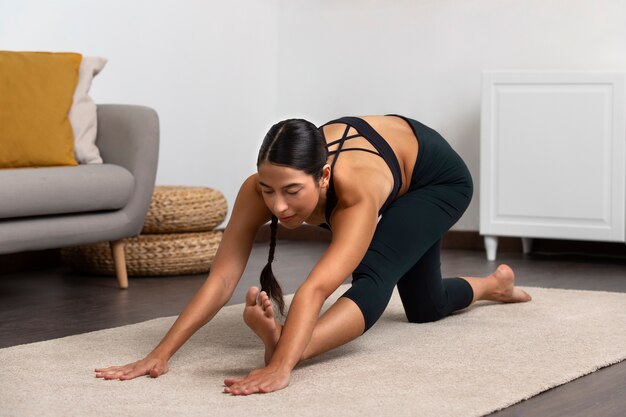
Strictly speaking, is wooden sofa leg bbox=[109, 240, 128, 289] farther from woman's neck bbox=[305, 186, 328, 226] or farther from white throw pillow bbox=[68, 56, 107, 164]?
woman's neck bbox=[305, 186, 328, 226]

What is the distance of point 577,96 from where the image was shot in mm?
4492

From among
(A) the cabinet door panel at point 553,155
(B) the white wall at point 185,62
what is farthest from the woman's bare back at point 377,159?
(B) the white wall at point 185,62

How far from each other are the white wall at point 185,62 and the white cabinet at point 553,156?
4.62ft

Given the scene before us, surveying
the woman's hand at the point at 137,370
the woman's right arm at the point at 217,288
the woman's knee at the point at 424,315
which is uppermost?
the woman's right arm at the point at 217,288

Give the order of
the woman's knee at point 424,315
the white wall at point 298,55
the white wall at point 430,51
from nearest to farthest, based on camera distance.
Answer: the woman's knee at point 424,315 → the white wall at point 298,55 → the white wall at point 430,51

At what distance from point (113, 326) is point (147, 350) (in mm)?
455

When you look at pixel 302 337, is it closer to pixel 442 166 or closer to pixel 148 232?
pixel 442 166

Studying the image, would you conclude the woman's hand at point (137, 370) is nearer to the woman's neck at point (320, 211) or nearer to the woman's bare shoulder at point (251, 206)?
the woman's bare shoulder at point (251, 206)

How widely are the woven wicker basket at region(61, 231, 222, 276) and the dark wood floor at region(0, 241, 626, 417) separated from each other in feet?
0.17

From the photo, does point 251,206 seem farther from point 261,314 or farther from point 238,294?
point 238,294

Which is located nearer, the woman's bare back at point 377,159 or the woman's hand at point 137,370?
the woman's hand at point 137,370

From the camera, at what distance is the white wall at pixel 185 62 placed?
4430 mm

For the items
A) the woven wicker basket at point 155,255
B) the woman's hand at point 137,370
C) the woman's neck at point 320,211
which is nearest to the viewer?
the woman's hand at point 137,370

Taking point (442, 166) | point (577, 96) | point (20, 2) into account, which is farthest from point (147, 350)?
point (577, 96)
